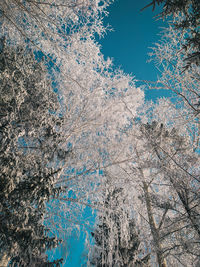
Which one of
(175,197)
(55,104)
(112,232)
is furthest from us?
(55,104)

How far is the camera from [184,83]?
2.29 metres

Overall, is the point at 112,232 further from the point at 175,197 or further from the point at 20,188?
the point at 175,197

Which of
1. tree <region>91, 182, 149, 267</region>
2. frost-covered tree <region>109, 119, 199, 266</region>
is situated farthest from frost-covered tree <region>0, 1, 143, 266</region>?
frost-covered tree <region>109, 119, 199, 266</region>

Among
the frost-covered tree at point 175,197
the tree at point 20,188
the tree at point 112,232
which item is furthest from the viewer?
the frost-covered tree at point 175,197

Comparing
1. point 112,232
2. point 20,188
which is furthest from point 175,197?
point 20,188

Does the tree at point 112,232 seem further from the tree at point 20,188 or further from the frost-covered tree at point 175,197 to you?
the tree at point 20,188

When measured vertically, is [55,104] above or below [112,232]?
above

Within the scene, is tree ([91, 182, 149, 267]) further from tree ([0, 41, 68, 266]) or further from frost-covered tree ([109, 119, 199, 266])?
tree ([0, 41, 68, 266])

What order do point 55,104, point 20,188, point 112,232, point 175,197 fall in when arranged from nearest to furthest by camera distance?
point 20,188 < point 112,232 < point 175,197 < point 55,104

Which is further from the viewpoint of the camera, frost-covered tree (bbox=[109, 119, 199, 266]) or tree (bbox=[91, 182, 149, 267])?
frost-covered tree (bbox=[109, 119, 199, 266])

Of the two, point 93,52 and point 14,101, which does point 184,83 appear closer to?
point 14,101

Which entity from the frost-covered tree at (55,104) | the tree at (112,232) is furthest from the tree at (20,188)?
the tree at (112,232)

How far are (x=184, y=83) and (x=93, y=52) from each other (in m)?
3.73

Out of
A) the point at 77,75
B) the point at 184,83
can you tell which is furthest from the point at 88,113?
the point at 184,83
